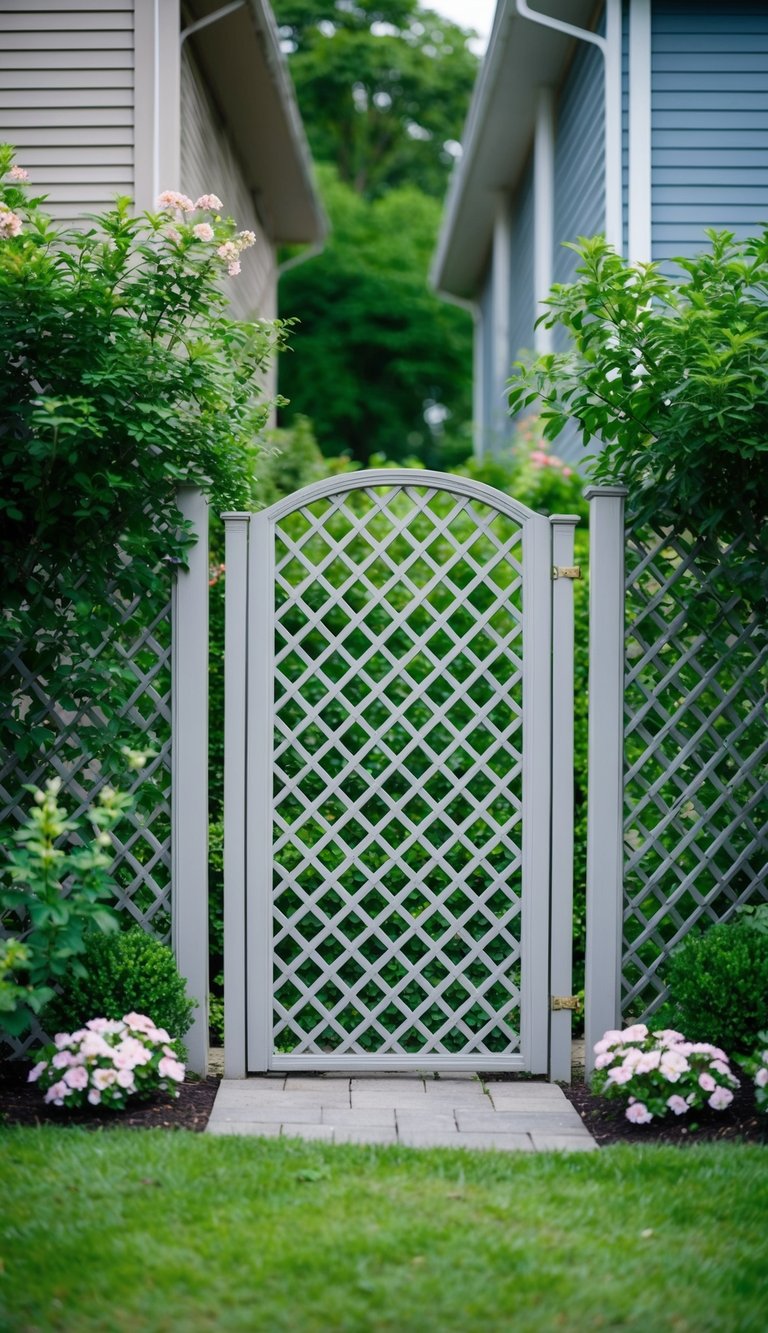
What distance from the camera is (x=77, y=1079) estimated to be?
3439 mm

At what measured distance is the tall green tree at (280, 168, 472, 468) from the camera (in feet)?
72.9

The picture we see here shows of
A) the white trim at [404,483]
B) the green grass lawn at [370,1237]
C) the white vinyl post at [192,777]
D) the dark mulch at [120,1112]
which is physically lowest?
the dark mulch at [120,1112]

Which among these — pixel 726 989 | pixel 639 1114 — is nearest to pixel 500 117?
pixel 726 989

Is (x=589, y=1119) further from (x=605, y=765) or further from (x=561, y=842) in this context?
(x=605, y=765)

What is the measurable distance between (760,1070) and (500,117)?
759 centimetres

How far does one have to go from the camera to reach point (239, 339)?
13.8ft

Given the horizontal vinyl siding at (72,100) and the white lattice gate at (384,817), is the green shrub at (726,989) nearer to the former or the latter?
the white lattice gate at (384,817)

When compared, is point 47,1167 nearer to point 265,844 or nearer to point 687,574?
point 265,844

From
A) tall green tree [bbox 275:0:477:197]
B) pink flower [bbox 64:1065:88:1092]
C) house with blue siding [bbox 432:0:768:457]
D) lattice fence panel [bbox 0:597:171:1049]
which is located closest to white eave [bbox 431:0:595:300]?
house with blue siding [bbox 432:0:768:457]

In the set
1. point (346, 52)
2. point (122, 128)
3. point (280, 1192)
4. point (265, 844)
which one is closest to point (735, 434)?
point (265, 844)

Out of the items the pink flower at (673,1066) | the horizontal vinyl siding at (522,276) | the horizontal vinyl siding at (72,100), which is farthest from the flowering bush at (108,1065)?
the horizontal vinyl siding at (522,276)

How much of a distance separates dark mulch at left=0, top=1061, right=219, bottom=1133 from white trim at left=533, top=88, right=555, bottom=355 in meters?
5.90

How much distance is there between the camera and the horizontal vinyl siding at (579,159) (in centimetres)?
649

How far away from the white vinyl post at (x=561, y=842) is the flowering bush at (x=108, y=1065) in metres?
1.27
